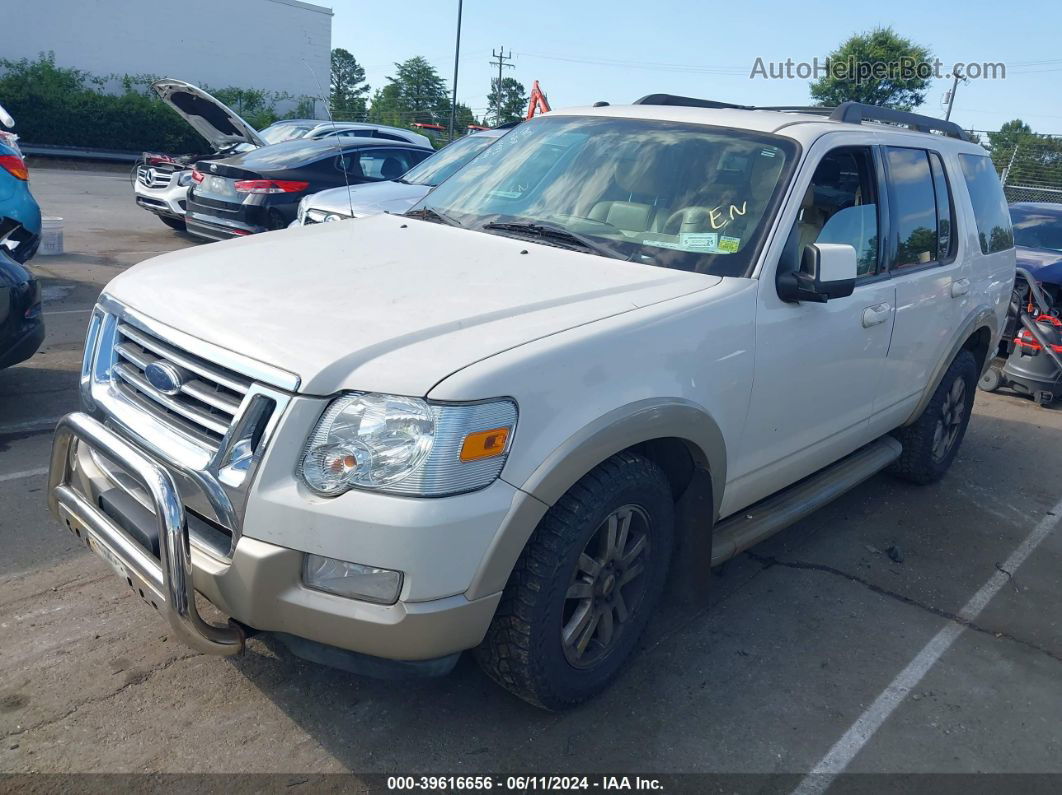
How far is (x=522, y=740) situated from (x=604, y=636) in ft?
1.40

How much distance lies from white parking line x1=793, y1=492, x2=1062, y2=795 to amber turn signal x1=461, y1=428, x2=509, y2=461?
147cm

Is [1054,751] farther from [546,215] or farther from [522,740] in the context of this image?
[546,215]

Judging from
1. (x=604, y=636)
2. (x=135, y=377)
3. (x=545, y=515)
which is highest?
(x=135, y=377)

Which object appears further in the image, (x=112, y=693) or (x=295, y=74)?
(x=295, y=74)

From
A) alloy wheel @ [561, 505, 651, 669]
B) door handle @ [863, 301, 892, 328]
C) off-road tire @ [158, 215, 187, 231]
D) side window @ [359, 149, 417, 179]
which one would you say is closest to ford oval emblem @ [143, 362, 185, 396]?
alloy wheel @ [561, 505, 651, 669]

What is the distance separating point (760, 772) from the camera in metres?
2.90

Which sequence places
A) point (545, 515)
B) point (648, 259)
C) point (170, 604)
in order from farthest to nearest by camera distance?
point (648, 259), point (545, 515), point (170, 604)

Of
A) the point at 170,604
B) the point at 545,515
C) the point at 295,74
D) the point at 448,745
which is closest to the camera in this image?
the point at 170,604

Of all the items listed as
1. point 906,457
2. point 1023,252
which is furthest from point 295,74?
point 906,457

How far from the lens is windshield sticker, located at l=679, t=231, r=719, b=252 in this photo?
345cm

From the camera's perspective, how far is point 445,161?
9.42 metres

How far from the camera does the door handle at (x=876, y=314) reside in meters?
3.97

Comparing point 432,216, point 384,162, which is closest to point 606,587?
point 432,216

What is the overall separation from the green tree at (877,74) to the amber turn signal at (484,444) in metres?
41.0
